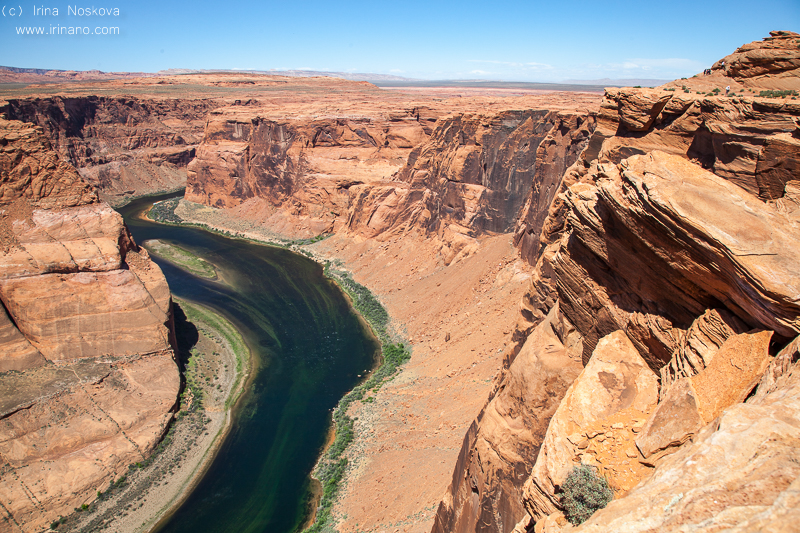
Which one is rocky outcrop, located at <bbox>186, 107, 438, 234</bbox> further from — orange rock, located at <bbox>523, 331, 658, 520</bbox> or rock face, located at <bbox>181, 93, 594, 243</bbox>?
orange rock, located at <bbox>523, 331, 658, 520</bbox>

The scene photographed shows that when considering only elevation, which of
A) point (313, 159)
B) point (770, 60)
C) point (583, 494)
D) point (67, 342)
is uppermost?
point (770, 60)

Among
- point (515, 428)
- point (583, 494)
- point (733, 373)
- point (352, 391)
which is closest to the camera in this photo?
point (733, 373)

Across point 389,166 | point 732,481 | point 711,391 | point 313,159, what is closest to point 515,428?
point 711,391

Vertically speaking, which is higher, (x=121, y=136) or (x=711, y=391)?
(x=121, y=136)

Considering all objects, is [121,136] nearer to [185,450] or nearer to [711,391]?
[185,450]

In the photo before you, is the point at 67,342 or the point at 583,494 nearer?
the point at 583,494

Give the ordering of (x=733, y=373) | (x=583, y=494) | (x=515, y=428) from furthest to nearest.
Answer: (x=515, y=428) → (x=583, y=494) → (x=733, y=373)

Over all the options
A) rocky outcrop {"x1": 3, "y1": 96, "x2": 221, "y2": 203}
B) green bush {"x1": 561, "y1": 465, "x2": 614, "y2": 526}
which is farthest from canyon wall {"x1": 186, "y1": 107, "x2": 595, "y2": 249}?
green bush {"x1": 561, "y1": 465, "x2": 614, "y2": 526}
